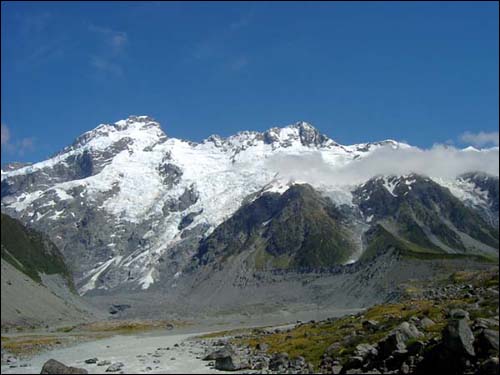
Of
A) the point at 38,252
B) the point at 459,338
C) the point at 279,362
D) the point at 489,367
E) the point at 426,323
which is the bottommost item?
the point at 279,362

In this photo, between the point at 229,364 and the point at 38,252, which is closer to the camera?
the point at 229,364

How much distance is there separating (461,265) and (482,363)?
167779mm

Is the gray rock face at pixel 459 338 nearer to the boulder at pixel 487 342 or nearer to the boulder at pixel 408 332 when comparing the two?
the boulder at pixel 487 342

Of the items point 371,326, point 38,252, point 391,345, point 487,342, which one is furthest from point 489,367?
point 38,252

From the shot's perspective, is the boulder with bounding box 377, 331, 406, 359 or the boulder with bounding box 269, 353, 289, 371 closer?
the boulder with bounding box 377, 331, 406, 359

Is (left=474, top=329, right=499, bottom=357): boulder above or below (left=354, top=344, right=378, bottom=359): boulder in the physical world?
above

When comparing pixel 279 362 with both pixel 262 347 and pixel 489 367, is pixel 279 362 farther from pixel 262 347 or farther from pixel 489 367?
pixel 489 367

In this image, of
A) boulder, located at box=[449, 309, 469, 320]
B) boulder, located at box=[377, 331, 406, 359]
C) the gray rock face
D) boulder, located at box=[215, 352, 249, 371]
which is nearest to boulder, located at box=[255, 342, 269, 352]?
boulder, located at box=[215, 352, 249, 371]

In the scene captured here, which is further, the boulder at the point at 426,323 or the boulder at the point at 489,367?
the boulder at the point at 426,323

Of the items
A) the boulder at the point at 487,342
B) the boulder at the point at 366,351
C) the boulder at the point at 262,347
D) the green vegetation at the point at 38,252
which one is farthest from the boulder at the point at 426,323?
the green vegetation at the point at 38,252

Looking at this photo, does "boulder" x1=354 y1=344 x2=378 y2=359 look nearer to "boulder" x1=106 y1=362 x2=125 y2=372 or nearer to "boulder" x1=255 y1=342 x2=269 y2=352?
"boulder" x1=255 y1=342 x2=269 y2=352

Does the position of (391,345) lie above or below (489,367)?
above

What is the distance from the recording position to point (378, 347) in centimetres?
3006

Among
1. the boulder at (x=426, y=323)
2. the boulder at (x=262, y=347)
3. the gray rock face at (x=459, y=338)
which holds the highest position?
the gray rock face at (x=459, y=338)
